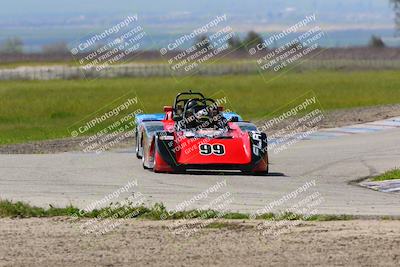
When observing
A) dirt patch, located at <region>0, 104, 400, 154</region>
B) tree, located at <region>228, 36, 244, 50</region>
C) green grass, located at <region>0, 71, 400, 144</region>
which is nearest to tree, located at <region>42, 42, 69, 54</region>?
tree, located at <region>228, 36, 244, 50</region>

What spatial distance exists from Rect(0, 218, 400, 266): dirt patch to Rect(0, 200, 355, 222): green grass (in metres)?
→ 0.38

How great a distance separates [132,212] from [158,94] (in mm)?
41734

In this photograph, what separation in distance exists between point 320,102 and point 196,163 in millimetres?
26874

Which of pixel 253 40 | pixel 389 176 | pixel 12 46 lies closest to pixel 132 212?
pixel 389 176

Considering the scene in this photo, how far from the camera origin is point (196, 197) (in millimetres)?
17469

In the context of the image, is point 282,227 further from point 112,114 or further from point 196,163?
point 112,114

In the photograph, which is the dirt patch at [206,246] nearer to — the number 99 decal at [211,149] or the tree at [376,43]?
the number 99 decal at [211,149]

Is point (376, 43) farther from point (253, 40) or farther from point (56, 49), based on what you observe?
point (56, 49)

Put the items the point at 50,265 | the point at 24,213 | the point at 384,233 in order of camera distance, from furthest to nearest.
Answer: the point at 24,213
the point at 384,233
the point at 50,265

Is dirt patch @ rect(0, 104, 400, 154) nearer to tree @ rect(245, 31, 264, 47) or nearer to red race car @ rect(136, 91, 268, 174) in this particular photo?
red race car @ rect(136, 91, 268, 174)

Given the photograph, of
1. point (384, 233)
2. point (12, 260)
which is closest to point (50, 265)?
point (12, 260)

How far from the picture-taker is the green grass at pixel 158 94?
40219mm

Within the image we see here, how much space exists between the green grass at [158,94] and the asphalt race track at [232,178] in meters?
8.01

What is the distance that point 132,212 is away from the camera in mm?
15273
